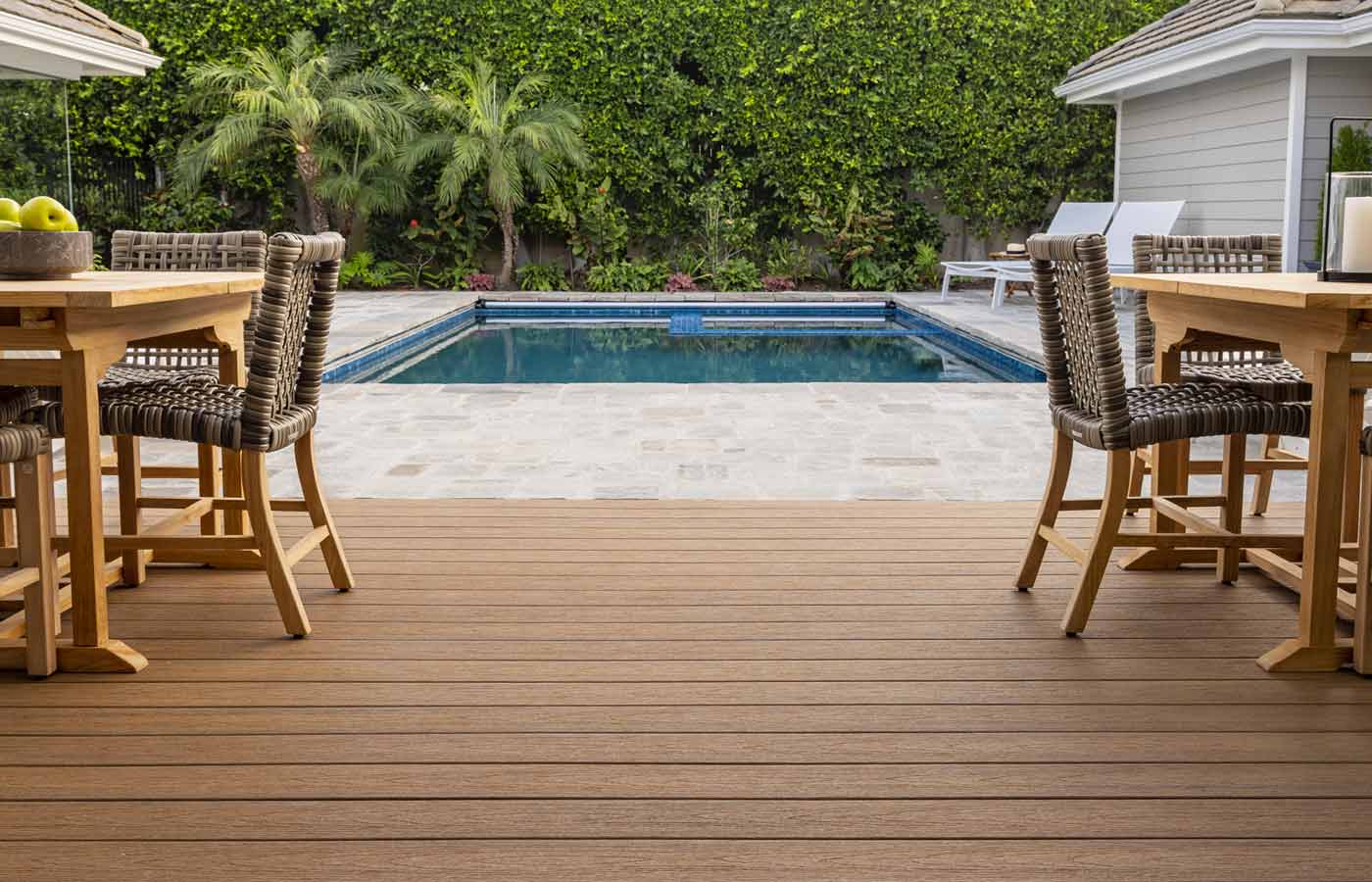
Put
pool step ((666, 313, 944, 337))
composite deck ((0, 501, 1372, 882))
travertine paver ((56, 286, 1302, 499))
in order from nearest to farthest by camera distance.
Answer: composite deck ((0, 501, 1372, 882))
travertine paver ((56, 286, 1302, 499))
pool step ((666, 313, 944, 337))

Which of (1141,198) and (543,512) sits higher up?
(1141,198)

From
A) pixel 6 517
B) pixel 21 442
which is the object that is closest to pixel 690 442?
pixel 6 517

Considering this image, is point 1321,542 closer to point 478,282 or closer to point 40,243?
point 40,243

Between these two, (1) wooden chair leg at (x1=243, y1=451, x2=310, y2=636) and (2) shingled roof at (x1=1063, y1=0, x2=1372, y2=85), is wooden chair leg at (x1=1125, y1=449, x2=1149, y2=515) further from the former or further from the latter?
(2) shingled roof at (x1=1063, y1=0, x2=1372, y2=85)

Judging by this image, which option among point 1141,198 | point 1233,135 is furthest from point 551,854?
point 1141,198

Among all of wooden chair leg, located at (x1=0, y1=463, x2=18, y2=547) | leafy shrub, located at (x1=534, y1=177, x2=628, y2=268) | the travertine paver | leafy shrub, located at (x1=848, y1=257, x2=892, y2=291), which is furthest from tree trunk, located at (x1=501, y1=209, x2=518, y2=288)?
wooden chair leg, located at (x1=0, y1=463, x2=18, y2=547)

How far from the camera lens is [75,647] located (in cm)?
274

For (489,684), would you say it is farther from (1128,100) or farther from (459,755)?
(1128,100)

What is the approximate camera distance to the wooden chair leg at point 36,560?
2.69 m

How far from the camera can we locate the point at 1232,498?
3.35 metres

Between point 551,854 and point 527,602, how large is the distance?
1.33 metres

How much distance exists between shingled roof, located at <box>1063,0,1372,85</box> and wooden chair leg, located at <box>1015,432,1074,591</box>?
6743mm

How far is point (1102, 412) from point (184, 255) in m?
2.72

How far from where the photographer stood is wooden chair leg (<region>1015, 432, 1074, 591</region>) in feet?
10.9
